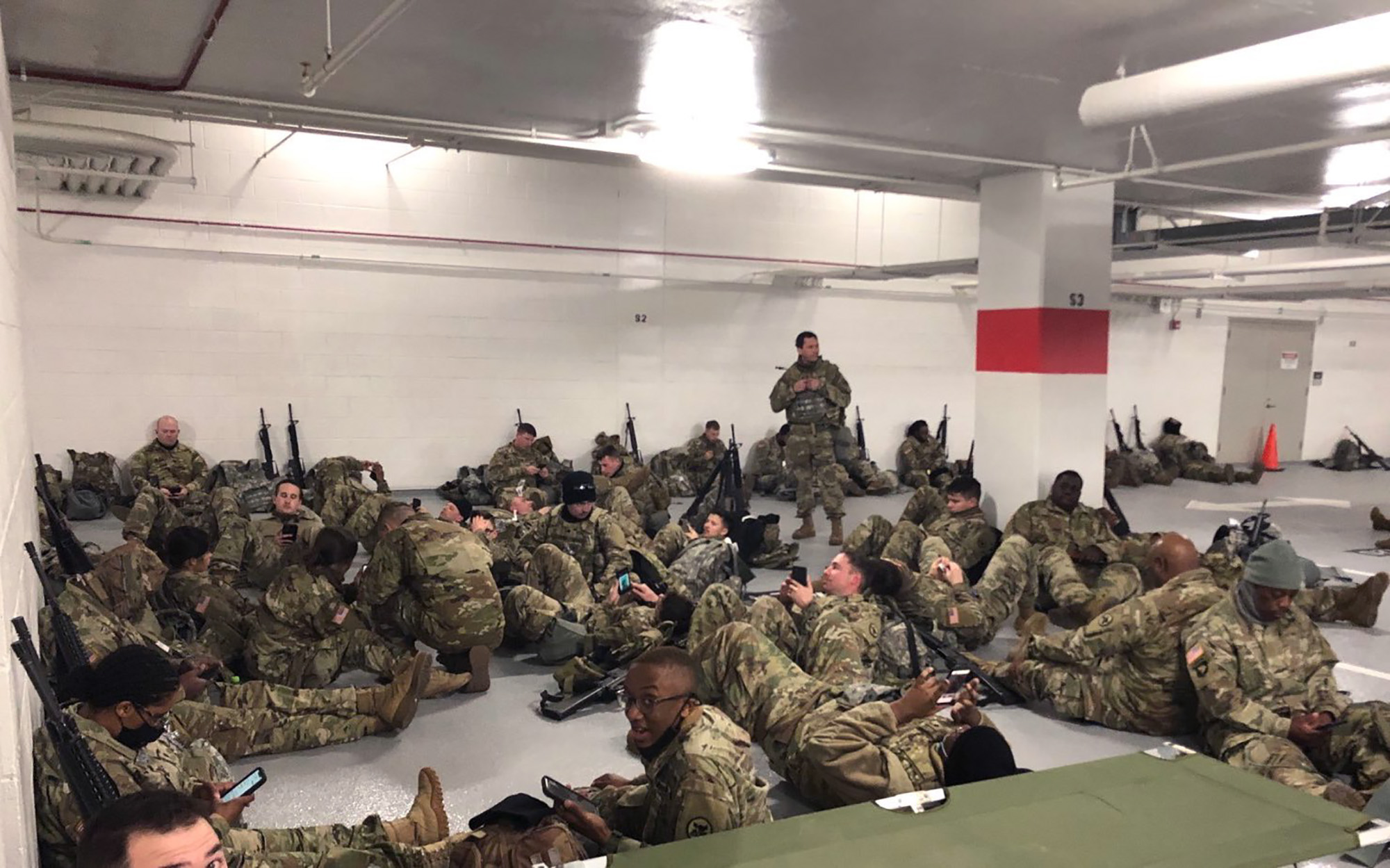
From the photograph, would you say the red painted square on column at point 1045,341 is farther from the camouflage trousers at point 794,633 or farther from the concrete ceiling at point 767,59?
the camouflage trousers at point 794,633

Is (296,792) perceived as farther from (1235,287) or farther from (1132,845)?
(1235,287)

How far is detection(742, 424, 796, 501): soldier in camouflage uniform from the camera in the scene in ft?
33.1

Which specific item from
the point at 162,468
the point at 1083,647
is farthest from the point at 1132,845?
the point at 162,468

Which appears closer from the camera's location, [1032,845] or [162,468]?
[1032,845]

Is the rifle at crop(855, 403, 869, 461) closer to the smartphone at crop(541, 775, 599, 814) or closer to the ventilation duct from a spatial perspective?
the ventilation duct

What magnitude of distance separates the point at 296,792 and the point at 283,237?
6849 millimetres

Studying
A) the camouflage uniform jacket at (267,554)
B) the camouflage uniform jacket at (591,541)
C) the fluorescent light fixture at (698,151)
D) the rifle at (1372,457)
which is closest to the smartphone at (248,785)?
the camouflage uniform jacket at (591,541)

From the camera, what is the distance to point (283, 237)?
29.1 feet

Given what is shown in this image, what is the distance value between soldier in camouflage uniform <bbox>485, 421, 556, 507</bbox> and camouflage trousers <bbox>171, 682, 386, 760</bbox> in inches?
188

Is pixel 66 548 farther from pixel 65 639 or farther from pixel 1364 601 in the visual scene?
pixel 1364 601

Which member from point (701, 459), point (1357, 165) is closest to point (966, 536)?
point (1357, 165)

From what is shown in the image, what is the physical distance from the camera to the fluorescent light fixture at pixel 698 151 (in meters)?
5.57

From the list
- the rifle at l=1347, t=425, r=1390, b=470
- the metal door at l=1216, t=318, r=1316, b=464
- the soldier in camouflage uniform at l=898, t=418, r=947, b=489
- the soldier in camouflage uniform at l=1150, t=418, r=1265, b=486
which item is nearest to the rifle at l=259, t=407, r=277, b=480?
the soldier in camouflage uniform at l=898, t=418, r=947, b=489

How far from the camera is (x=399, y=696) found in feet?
12.8
